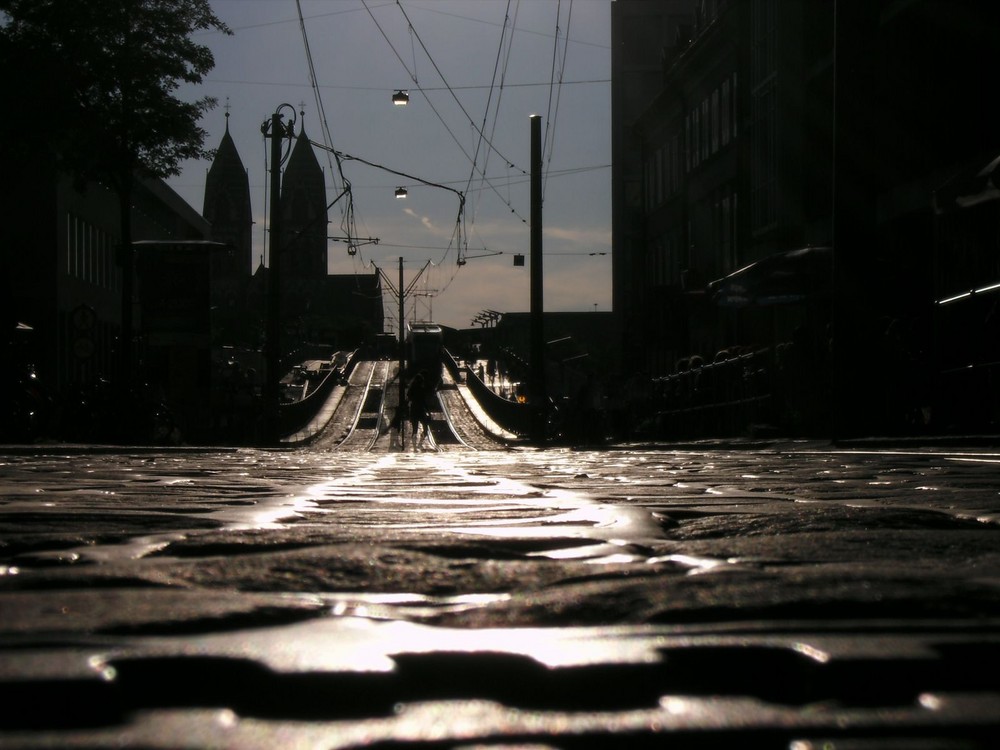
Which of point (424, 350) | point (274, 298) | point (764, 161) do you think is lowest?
point (274, 298)

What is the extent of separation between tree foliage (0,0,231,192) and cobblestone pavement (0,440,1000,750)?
22645 millimetres

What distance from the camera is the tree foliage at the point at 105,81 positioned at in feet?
79.1

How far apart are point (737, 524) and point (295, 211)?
147 metres

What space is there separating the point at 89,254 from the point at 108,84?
67.7 feet

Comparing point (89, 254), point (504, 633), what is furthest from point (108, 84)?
point (504, 633)

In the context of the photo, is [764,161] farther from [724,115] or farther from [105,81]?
[105,81]

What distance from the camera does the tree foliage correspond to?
24.1 m

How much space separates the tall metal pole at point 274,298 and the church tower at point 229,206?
119 meters

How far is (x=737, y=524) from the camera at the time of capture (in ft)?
10.6

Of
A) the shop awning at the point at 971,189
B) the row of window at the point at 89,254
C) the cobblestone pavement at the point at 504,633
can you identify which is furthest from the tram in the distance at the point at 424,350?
the cobblestone pavement at the point at 504,633

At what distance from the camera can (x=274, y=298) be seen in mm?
29672

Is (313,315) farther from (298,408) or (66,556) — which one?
(66,556)

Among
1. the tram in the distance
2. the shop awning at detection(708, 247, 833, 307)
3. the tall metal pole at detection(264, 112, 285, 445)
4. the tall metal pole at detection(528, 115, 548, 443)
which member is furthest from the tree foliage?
the tram in the distance

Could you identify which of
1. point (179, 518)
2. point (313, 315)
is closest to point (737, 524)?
point (179, 518)
